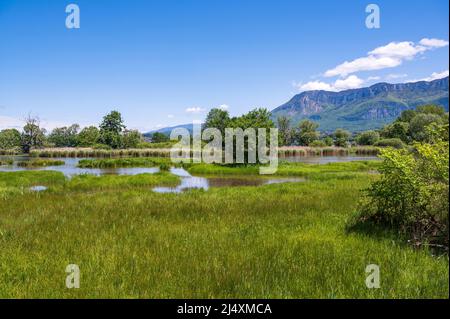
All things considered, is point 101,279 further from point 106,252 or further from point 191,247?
point 191,247

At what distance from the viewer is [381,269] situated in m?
6.86

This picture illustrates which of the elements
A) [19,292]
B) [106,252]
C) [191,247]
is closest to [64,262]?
[106,252]

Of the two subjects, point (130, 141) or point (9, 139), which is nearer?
point (130, 141)

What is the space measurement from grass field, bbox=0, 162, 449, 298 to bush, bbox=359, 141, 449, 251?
712 millimetres

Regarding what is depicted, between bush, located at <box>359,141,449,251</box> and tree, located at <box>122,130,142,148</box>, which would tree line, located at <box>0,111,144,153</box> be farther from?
bush, located at <box>359,141,449,251</box>

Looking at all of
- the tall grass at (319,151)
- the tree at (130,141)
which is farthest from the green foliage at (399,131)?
the tree at (130,141)

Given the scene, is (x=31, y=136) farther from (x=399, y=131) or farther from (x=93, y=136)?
(x=399, y=131)

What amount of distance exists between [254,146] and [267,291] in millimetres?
43634

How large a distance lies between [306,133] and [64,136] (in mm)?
117384

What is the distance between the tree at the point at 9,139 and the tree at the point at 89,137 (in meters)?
23.1

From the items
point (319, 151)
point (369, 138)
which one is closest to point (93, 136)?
point (319, 151)

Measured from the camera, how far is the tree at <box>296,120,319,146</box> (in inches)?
5394

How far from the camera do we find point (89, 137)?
115438 millimetres

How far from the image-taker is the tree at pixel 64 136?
155 m
